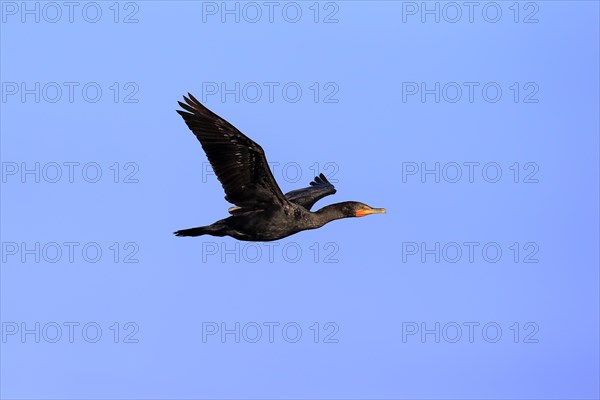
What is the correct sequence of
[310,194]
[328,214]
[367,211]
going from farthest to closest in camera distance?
1. [310,194]
2. [367,211]
3. [328,214]

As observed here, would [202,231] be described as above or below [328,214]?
below

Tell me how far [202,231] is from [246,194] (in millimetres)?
847

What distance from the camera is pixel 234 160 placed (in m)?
18.7

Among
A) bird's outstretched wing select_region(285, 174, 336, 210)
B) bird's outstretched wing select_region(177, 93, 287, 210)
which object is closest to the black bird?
bird's outstretched wing select_region(177, 93, 287, 210)

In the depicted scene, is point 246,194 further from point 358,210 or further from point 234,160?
point 358,210

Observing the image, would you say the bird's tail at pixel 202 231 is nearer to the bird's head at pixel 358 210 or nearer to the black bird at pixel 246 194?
the black bird at pixel 246 194

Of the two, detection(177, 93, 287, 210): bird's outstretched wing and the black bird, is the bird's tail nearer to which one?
the black bird

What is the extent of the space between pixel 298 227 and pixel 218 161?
65.9 inches

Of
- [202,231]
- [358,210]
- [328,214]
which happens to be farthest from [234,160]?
[358,210]

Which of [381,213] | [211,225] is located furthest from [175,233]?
[381,213]

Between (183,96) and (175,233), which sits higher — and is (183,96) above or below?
above

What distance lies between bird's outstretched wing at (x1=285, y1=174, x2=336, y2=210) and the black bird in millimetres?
2331

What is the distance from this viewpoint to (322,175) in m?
24.1

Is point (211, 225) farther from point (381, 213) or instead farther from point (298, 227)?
point (381, 213)
